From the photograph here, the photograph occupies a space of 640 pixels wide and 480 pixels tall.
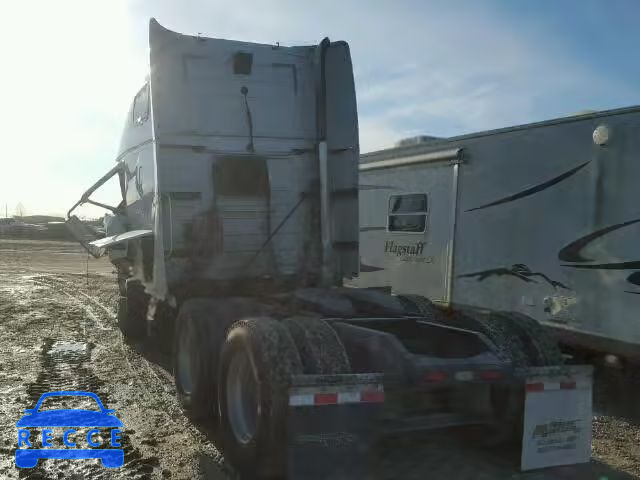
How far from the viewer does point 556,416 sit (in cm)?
434

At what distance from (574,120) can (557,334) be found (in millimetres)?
2520

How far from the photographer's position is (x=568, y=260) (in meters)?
6.98

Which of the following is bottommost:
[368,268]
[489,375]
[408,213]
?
[489,375]

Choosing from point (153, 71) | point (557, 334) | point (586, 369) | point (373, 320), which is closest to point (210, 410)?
point (373, 320)

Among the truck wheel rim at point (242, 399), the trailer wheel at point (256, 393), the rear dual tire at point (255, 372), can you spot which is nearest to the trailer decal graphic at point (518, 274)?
the rear dual tire at point (255, 372)

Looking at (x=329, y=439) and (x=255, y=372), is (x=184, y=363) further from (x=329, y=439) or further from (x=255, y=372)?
(x=329, y=439)

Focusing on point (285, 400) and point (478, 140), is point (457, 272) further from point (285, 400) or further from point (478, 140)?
point (285, 400)

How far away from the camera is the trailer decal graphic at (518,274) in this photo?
7.19 m

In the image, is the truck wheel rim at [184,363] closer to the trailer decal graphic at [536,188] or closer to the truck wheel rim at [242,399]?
the truck wheel rim at [242,399]

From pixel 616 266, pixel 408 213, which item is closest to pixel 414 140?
pixel 408 213

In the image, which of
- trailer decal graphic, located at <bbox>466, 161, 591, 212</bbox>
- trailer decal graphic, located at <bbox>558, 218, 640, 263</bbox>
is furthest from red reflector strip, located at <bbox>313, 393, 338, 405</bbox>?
trailer decal graphic, located at <bbox>466, 161, 591, 212</bbox>

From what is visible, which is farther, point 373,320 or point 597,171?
point 597,171

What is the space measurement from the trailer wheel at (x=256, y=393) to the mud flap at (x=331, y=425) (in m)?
0.12

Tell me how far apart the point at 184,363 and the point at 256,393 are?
2.06 metres
